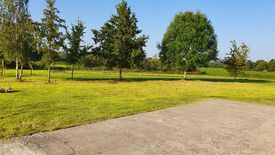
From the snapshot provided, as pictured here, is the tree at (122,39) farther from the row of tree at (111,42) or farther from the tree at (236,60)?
the tree at (236,60)

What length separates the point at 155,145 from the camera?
Answer: 5.32 m

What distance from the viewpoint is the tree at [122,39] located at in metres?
28.5

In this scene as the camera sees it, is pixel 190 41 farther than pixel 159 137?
Yes

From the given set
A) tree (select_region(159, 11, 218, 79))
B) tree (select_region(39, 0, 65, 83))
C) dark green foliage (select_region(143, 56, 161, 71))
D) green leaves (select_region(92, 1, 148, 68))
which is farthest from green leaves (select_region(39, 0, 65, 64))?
dark green foliage (select_region(143, 56, 161, 71))

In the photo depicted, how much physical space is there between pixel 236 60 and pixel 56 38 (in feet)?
84.8

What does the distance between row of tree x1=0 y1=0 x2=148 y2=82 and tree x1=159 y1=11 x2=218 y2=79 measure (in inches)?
235

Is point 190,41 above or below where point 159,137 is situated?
above

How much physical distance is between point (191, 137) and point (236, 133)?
1.52 m

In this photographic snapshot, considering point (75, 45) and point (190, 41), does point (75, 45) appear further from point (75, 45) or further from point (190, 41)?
point (190, 41)

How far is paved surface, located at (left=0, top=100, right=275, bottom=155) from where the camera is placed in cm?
493

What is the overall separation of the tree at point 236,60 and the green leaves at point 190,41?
12.6ft

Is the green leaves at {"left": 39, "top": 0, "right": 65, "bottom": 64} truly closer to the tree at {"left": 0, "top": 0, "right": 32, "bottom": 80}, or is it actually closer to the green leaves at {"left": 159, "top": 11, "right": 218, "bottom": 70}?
the tree at {"left": 0, "top": 0, "right": 32, "bottom": 80}

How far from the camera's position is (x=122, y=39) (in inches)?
1123

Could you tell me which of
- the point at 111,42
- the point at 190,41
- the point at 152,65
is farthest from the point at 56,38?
the point at 152,65
